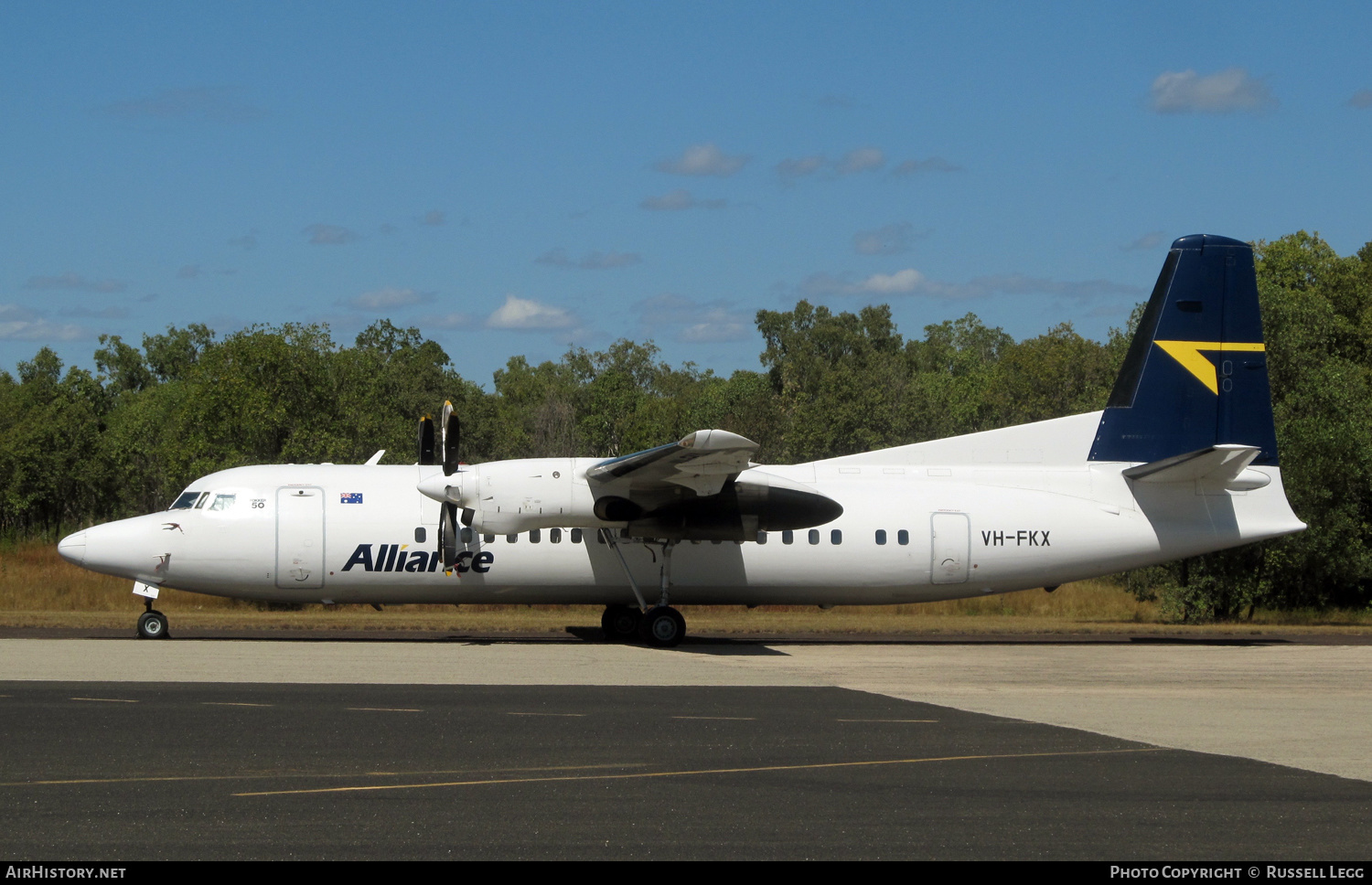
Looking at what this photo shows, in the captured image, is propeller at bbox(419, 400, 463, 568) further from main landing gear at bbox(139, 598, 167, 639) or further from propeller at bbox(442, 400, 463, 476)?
main landing gear at bbox(139, 598, 167, 639)

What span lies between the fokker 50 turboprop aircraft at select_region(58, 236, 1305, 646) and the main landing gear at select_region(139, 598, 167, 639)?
30 millimetres

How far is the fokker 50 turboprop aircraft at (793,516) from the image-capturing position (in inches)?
706

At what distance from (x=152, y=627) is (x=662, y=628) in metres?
7.66

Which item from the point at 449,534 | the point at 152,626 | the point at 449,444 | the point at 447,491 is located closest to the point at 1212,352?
the point at 449,444

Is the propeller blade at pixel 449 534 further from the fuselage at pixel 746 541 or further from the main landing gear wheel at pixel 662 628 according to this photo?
the main landing gear wheel at pixel 662 628

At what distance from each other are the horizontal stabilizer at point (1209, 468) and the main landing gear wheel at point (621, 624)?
824cm

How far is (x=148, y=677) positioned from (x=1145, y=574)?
864 inches

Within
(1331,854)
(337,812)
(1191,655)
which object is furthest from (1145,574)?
(337,812)

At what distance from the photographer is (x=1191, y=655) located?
1869 centimetres

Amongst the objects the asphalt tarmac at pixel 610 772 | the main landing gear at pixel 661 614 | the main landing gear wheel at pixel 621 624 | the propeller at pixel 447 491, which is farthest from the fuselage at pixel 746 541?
the asphalt tarmac at pixel 610 772

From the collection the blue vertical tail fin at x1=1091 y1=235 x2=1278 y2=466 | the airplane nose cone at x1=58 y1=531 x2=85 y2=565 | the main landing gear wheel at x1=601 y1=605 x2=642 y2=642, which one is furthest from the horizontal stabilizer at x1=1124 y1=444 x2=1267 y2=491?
the airplane nose cone at x1=58 y1=531 x2=85 y2=565

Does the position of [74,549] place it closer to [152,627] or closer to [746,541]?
[152,627]

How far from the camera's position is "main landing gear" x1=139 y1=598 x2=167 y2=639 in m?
18.2

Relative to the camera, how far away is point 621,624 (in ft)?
64.8
